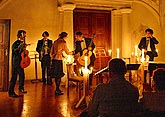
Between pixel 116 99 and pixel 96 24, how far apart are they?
842 centimetres

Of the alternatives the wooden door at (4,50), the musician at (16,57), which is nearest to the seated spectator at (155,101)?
the musician at (16,57)

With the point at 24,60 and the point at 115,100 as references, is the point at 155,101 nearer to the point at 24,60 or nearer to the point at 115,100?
the point at 115,100

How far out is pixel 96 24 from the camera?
34.9 ft

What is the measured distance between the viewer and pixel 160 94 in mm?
2535

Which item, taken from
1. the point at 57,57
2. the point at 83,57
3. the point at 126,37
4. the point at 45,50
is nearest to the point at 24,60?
the point at 57,57

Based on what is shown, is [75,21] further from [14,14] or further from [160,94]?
[160,94]

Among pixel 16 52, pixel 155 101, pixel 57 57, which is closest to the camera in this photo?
pixel 155 101

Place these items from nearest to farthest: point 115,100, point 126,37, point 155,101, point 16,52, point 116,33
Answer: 1. point 115,100
2. point 155,101
3. point 16,52
4. point 126,37
5. point 116,33

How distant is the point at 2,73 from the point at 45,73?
1.88m

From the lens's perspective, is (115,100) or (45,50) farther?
(45,50)

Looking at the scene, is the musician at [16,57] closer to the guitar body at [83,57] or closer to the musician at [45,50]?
the guitar body at [83,57]

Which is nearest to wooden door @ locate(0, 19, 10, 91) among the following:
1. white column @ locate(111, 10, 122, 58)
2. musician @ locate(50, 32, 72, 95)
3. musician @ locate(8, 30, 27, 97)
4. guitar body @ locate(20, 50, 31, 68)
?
guitar body @ locate(20, 50, 31, 68)

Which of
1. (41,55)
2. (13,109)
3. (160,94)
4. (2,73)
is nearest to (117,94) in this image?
(160,94)

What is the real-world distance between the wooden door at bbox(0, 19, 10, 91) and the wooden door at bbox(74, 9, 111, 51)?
3611 millimetres
